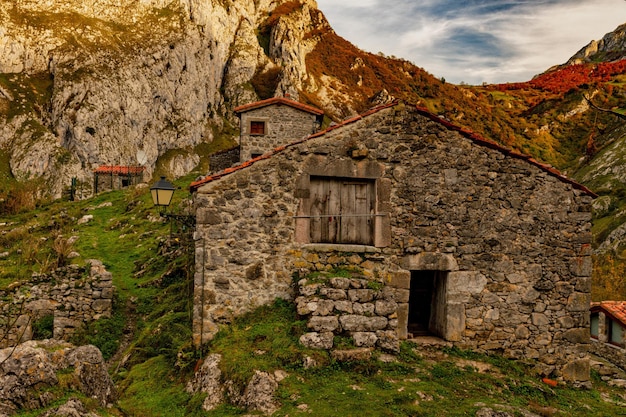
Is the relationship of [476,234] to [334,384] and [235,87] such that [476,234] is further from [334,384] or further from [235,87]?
[235,87]

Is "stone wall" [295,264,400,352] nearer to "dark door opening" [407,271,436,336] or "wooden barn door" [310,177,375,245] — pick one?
"wooden barn door" [310,177,375,245]

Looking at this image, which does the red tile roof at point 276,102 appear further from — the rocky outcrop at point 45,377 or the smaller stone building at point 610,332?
the smaller stone building at point 610,332

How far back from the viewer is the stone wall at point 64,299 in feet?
34.4

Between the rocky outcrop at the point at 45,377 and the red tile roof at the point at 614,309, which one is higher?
the rocky outcrop at the point at 45,377

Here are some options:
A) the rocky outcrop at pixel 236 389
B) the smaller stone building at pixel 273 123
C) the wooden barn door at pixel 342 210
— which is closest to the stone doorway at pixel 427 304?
the wooden barn door at pixel 342 210

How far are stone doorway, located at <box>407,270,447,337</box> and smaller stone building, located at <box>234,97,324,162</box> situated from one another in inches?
340

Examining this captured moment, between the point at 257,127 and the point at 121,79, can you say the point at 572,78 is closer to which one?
the point at 257,127

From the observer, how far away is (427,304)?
10.2 m

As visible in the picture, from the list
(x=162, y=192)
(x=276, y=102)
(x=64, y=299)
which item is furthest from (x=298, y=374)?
(x=276, y=102)

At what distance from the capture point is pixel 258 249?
26.5 ft

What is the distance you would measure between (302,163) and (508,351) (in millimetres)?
5809

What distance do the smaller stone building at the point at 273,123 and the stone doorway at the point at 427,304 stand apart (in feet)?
28.3

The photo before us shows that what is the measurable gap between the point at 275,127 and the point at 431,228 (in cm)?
1008

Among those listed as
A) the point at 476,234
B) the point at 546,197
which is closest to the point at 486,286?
the point at 476,234
